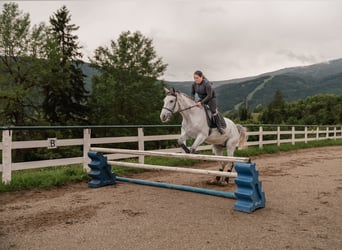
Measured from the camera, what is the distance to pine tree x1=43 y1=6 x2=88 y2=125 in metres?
32.0

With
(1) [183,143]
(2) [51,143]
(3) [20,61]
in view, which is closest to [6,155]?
(2) [51,143]

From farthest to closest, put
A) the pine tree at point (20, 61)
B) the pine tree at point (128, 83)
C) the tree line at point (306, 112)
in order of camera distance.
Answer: the tree line at point (306, 112)
the pine tree at point (128, 83)
the pine tree at point (20, 61)

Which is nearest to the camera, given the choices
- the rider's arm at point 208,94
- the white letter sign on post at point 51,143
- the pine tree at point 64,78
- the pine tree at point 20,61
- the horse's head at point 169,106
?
the horse's head at point 169,106

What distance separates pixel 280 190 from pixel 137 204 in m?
3.01

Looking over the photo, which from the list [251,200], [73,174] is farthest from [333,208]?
[73,174]

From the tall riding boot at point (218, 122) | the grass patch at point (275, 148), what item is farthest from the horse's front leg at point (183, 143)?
the grass patch at point (275, 148)

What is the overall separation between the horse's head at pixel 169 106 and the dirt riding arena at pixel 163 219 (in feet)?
4.95

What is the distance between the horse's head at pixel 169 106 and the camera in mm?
6470

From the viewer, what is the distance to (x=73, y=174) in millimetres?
8070

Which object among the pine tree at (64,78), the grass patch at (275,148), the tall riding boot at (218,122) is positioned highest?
the pine tree at (64,78)

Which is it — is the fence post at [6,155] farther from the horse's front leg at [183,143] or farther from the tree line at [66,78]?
the tree line at [66,78]

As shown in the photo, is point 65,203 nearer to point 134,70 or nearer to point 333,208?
point 333,208

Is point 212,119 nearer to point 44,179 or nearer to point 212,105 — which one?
point 212,105

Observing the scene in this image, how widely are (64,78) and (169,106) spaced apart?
2926 cm
